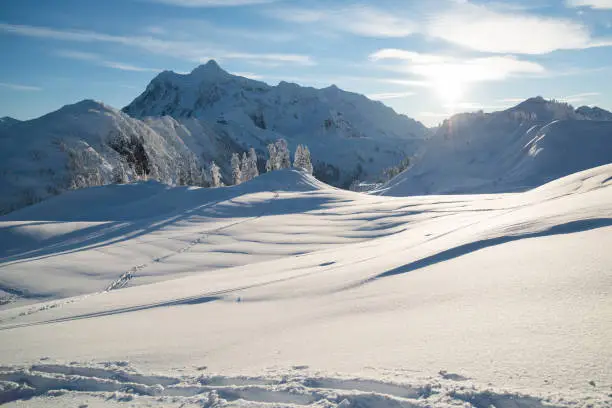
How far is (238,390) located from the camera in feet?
13.1

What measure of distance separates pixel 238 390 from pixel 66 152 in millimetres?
147814

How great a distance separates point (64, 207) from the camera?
34.3 meters

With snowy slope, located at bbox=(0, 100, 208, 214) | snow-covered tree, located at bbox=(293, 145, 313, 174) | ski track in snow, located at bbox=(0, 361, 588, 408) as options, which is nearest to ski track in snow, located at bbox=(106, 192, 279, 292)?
ski track in snow, located at bbox=(0, 361, 588, 408)

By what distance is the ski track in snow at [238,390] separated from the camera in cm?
329

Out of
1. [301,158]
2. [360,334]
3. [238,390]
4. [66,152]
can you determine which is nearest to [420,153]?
[301,158]

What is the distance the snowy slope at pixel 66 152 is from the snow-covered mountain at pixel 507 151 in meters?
63.9

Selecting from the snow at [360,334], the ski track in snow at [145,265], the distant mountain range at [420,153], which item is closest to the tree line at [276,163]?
the distant mountain range at [420,153]

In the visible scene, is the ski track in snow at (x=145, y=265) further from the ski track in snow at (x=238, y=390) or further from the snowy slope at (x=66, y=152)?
the snowy slope at (x=66, y=152)

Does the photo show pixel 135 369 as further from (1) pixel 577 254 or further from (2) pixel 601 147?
(2) pixel 601 147

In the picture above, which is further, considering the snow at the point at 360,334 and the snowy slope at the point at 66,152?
the snowy slope at the point at 66,152

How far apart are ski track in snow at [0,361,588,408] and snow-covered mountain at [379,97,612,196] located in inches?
2641

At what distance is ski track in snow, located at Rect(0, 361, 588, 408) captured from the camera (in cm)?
329

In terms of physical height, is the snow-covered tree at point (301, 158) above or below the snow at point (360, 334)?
above

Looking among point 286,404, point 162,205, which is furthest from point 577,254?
point 162,205
